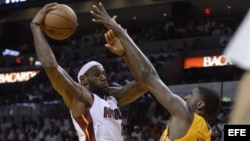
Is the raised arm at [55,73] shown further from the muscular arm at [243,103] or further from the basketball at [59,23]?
the muscular arm at [243,103]

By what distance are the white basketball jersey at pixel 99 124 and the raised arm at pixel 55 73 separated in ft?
0.35

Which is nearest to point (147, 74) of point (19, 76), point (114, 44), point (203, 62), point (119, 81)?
point (114, 44)

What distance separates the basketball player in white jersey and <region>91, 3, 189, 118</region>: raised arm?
700 mm

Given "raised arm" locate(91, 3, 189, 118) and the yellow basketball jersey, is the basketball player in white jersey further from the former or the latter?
the yellow basketball jersey

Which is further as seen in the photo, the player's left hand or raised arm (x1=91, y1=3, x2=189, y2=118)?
the player's left hand

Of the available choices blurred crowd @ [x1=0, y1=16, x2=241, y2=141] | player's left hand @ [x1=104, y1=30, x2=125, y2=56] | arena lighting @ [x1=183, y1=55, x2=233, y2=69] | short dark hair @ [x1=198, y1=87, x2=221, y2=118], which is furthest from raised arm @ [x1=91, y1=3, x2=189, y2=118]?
arena lighting @ [x1=183, y1=55, x2=233, y2=69]

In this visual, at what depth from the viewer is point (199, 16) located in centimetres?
2094

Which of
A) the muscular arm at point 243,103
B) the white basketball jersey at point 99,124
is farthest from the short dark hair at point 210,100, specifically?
the muscular arm at point 243,103

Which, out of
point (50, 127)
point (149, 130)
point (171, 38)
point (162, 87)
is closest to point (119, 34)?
point (162, 87)

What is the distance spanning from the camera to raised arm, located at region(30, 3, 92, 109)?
429cm

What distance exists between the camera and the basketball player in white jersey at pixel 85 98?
14.1 ft

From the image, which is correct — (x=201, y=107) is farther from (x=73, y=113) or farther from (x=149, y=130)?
(x=149, y=130)

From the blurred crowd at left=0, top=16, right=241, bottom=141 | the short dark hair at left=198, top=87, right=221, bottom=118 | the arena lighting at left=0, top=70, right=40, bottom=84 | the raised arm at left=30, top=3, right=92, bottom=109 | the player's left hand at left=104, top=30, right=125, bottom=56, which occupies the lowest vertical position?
the arena lighting at left=0, top=70, right=40, bottom=84

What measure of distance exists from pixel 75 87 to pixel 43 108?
508 inches
